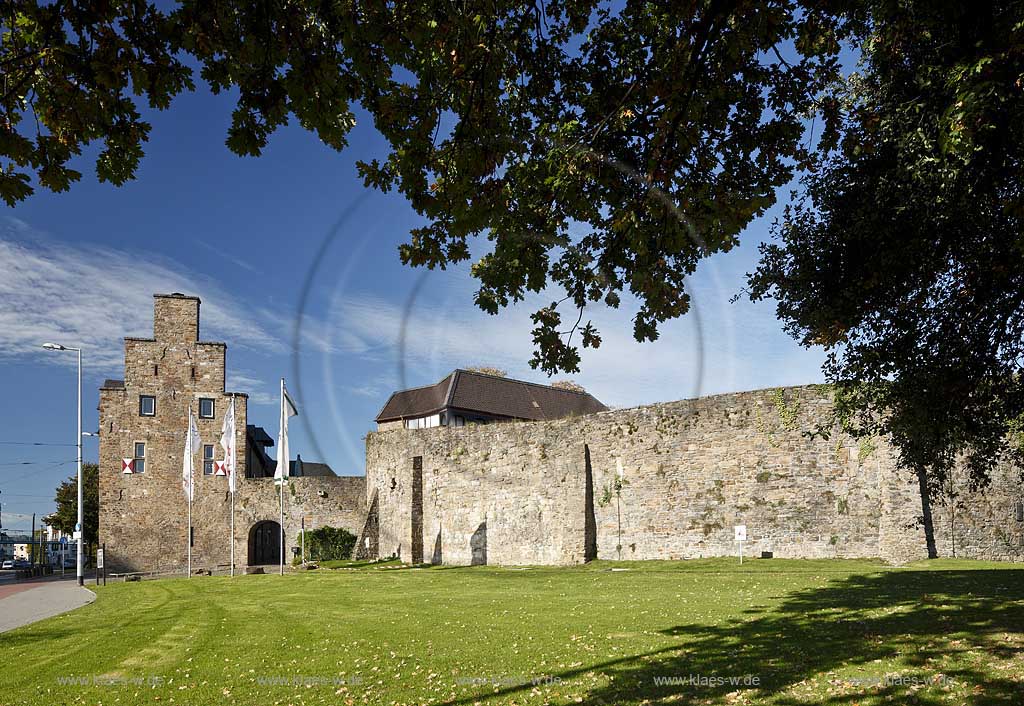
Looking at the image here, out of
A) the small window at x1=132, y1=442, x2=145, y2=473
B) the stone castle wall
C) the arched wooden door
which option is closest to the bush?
the stone castle wall

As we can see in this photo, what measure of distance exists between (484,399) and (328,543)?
14999 millimetres

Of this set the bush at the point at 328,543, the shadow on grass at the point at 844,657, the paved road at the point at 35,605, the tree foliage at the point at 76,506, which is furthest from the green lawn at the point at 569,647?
the tree foliage at the point at 76,506

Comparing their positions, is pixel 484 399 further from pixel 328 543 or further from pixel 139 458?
pixel 139 458

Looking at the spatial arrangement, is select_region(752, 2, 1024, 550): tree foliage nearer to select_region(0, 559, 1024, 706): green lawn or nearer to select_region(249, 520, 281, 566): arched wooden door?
select_region(0, 559, 1024, 706): green lawn

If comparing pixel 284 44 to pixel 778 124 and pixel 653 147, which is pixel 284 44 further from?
pixel 778 124

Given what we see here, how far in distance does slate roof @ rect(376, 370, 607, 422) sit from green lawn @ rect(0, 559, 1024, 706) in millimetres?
36020

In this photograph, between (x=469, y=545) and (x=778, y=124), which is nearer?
(x=778, y=124)

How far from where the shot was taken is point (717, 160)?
10375mm

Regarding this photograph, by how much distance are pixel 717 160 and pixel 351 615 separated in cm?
1231

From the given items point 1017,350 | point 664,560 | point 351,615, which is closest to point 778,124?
point 1017,350

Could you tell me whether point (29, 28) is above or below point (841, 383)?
above

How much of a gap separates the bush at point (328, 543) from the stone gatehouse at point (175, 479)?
2.20 ft

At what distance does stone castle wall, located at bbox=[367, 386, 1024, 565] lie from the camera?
84.4 ft

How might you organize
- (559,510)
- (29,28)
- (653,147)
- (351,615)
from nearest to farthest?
1. (29,28)
2. (653,147)
3. (351,615)
4. (559,510)
